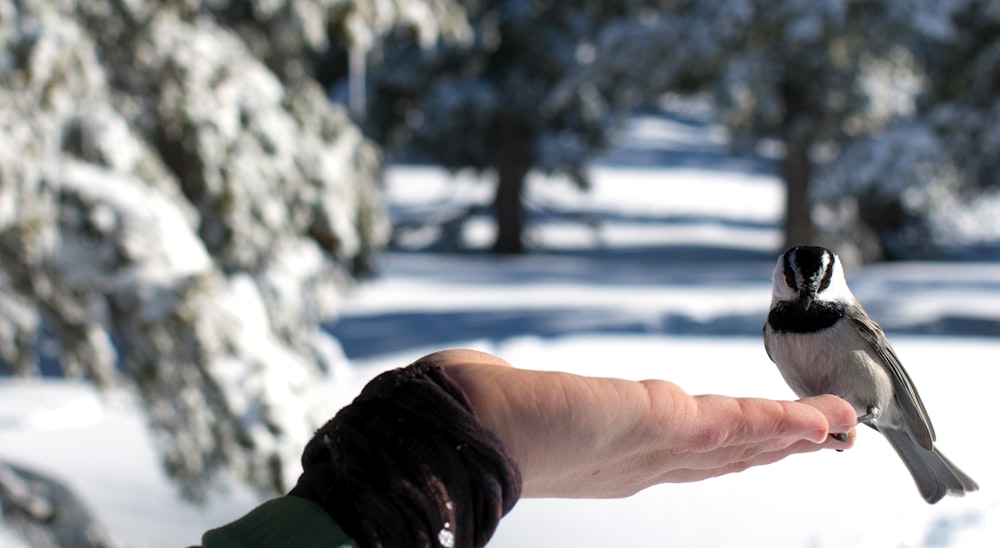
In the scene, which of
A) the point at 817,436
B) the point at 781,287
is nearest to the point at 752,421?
the point at 817,436

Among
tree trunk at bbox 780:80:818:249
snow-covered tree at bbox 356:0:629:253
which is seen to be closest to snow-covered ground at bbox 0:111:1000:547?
tree trunk at bbox 780:80:818:249

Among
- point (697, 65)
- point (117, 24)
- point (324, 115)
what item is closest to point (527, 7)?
point (697, 65)

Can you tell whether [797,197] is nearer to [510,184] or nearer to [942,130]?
[942,130]

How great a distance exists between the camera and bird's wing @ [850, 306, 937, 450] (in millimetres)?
973

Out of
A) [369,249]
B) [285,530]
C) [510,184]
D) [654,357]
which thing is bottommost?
[510,184]

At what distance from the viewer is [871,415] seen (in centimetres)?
101

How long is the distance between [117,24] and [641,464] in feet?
13.7

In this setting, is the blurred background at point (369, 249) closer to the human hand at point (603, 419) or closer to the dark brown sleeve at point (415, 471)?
the human hand at point (603, 419)

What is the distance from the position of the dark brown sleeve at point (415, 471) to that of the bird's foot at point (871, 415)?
1.16 feet

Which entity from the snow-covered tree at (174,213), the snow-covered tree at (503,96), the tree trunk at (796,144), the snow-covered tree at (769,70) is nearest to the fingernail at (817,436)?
the snow-covered tree at (174,213)

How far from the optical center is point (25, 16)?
12.0 ft

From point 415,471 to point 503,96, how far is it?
15.9 metres

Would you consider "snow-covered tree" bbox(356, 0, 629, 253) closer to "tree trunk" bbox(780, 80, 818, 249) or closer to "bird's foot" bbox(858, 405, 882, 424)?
"tree trunk" bbox(780, 80, 818, 249)

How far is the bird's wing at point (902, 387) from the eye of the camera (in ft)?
3.19
